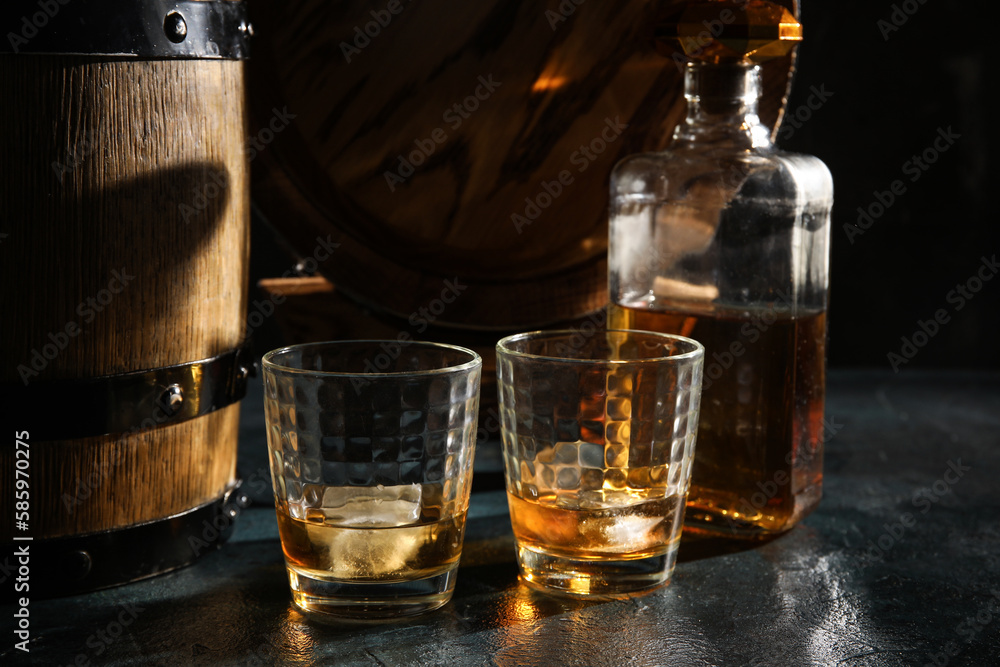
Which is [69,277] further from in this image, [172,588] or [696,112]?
[696,112]

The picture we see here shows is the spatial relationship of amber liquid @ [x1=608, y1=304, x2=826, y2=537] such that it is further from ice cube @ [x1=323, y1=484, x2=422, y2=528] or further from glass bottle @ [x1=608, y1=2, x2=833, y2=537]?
ice cube @ [x1=323, y1=484, x2=422, y2=528]

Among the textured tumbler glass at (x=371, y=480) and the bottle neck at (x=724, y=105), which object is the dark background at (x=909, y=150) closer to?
the bottle neck at (x=724, y=105)

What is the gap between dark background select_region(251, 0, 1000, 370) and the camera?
1.51 meters

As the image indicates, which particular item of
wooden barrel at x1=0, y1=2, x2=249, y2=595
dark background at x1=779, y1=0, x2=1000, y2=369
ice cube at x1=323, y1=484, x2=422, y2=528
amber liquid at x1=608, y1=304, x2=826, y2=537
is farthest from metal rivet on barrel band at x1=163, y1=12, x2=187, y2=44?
dark background at x1=779, y1=0, x2=1000, y2=369

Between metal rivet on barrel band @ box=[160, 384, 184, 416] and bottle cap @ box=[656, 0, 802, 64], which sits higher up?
bottle cap @ box=[656, 0, 802, 64]

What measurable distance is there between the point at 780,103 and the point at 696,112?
14 cm

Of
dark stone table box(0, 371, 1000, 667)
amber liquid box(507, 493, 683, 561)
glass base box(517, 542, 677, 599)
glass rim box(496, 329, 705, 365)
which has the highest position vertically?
glass rim box(496, 329, 705, 365)

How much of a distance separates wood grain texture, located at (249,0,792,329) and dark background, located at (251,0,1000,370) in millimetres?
458

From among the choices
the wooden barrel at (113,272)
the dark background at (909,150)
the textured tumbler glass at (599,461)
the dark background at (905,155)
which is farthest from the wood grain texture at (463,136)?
the dark background at (909,150)

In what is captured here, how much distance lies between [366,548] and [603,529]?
16 centimetres

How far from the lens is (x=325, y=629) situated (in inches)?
28.1

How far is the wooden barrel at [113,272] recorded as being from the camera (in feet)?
2.33

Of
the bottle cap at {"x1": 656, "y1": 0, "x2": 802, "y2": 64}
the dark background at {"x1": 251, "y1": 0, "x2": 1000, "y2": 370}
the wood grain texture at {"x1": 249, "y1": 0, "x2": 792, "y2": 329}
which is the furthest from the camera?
the dark background at {"x1": 251, "y1": 0, "x2": 1000, "y2": 370}

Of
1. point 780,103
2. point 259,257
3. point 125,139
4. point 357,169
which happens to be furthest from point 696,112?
point 259,257
